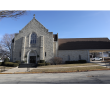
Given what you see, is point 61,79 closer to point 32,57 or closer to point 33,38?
point 32,57

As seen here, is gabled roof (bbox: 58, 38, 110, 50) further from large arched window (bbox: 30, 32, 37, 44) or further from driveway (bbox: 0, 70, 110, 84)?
driveway (bbox: 0, 70, 110, 84)

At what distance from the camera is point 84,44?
88.1 feet

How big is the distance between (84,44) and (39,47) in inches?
626

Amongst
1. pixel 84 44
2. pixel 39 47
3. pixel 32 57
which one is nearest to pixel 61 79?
pixel 39 47

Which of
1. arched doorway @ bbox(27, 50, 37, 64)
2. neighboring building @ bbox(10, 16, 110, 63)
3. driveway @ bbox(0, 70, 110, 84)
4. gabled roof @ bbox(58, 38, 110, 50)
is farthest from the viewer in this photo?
gabled roof @ bbox(58, 38, 110, 50)

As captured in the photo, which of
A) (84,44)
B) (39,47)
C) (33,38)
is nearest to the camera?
(39,47)

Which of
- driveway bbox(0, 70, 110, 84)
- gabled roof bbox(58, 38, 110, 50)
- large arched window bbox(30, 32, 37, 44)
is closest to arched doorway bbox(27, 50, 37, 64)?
large arched window bbox(30, 32, 37, 44)

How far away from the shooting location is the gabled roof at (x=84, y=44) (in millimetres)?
25609

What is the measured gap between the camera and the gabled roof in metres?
25.6

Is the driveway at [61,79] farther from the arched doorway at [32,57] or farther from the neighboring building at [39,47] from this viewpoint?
the arched doorway at [32,57]

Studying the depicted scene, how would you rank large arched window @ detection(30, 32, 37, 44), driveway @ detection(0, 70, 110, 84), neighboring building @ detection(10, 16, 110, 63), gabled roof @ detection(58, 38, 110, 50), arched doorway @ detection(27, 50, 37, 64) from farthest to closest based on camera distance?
1. gabled roof @ detection(58, 38, 110, 50)
2. large arched window @ detection(30, 32, 37, 44)
3. arched doorway @ detection(27, 50, 37, 64)
4. neighboring building @ detection(10, 16, 110, 63)
5. driveway @ detection(0, 70, 110, 84)
